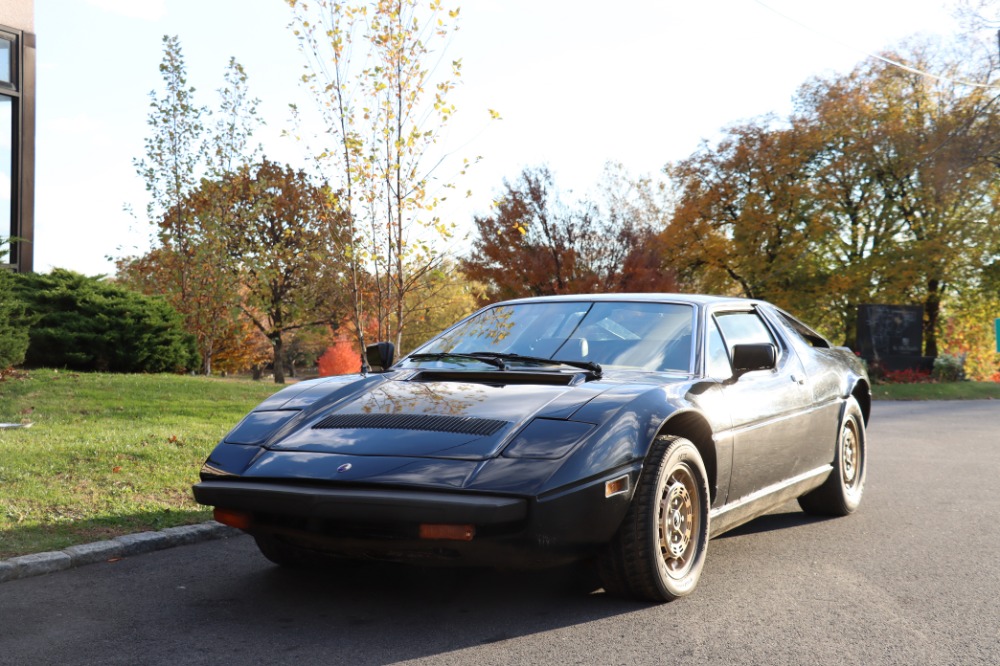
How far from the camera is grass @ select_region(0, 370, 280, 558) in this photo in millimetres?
5840

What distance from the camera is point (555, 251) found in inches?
1194

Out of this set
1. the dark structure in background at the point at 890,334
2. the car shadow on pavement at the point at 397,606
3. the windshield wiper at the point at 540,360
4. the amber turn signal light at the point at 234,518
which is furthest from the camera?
the dark structure in background at the point at 890,334

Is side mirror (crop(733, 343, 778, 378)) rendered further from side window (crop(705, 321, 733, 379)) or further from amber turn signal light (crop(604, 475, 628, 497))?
amber turn signal light (crop(604, 475, 628, 497))

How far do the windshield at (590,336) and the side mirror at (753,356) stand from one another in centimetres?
23

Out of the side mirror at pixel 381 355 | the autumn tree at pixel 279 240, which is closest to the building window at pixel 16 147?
the autumn tree at pixel 279 240

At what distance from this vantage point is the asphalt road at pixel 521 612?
364 centimetres

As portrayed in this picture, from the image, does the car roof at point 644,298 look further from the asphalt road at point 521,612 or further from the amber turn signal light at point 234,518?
the amber turn signal light at point 234,518

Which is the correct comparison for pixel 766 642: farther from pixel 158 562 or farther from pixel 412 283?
pixel 412 283

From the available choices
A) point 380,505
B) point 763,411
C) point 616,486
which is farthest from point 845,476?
point 380,505

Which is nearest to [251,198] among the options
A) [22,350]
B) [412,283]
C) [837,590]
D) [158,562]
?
[22,350]

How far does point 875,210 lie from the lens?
36.0 meters

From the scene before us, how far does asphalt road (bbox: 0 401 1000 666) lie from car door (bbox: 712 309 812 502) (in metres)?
0.47

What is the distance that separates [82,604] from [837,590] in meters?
3.50

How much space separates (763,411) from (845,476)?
1.77 metres
